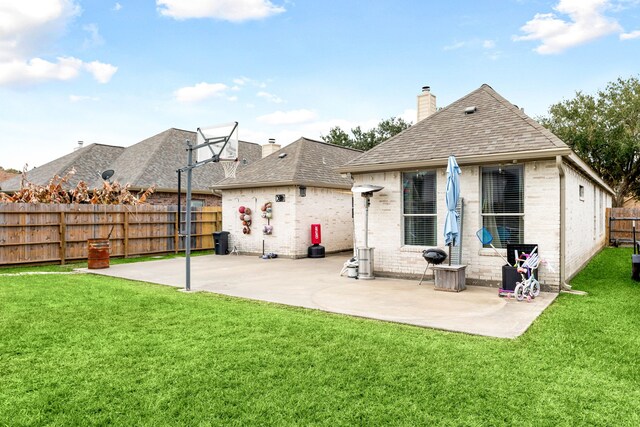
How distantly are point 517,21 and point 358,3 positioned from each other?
503cm

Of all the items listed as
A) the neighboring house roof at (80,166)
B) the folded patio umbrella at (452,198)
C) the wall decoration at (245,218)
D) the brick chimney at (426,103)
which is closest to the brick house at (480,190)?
the folded patio umbrella at (452,198)

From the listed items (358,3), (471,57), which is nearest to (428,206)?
(358,3)

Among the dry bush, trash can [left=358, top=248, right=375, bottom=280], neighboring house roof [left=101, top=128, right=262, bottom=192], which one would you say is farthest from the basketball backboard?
neighboring house roof [left=101, top=128, right=262, bottom=192]

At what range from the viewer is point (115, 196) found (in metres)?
15.8

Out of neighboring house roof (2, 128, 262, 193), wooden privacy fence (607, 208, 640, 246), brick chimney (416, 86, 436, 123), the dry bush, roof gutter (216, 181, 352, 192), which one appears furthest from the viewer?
neighboring house roof (2, 128, 262, 193)

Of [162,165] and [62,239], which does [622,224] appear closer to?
[162,165]

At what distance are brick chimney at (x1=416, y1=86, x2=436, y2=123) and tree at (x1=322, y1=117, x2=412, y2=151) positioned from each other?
83.1 feet

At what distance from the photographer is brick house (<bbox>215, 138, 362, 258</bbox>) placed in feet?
49.2

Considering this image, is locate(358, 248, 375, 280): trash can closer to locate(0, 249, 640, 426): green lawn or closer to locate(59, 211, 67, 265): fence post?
locate(0, 249, 640, 426): green lawn

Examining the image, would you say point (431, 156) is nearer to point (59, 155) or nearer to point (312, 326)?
point (312, 326)

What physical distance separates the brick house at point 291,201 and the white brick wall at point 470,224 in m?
4.61

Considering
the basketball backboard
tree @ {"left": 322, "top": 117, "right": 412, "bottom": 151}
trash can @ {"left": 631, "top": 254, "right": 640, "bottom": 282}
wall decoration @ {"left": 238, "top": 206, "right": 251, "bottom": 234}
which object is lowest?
trash can @ {"left": 631, "top": 254, "right": 640, "bottom": 282}

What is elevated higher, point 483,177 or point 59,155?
point 59,155

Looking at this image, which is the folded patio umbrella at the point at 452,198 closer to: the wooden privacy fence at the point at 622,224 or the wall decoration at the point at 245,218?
the wall decoration at the point at 245,218
